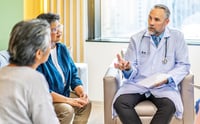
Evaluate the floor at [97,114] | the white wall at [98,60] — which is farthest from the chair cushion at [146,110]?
the white wall at [98,60]

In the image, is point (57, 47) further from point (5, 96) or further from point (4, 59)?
point (5, 96)

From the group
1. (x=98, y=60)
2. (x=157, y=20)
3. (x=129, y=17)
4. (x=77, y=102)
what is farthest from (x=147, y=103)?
(x=129, y=17)

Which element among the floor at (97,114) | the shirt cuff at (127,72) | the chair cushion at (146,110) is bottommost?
the floor at (97,114)

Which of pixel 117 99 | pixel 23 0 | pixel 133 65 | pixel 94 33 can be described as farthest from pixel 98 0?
pixel 117 99

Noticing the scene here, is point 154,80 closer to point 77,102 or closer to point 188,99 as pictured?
point 188,99

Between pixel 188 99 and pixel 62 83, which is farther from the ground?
pixel 62 83

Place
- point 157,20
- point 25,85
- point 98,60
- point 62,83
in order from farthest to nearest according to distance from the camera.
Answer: point 98,60 < point 157,20 < point 62,83 < point 25,85

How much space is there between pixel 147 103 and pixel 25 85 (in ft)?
5.22

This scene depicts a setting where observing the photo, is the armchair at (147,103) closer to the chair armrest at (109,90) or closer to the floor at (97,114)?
the chair armrest at (109,90)

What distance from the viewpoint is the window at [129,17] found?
419 cm

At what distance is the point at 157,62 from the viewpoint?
3.03m

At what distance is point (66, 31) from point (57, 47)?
144cm

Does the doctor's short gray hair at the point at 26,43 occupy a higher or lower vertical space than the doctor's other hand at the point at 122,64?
higher

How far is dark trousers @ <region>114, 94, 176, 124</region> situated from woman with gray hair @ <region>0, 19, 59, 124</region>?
1.31 meters
